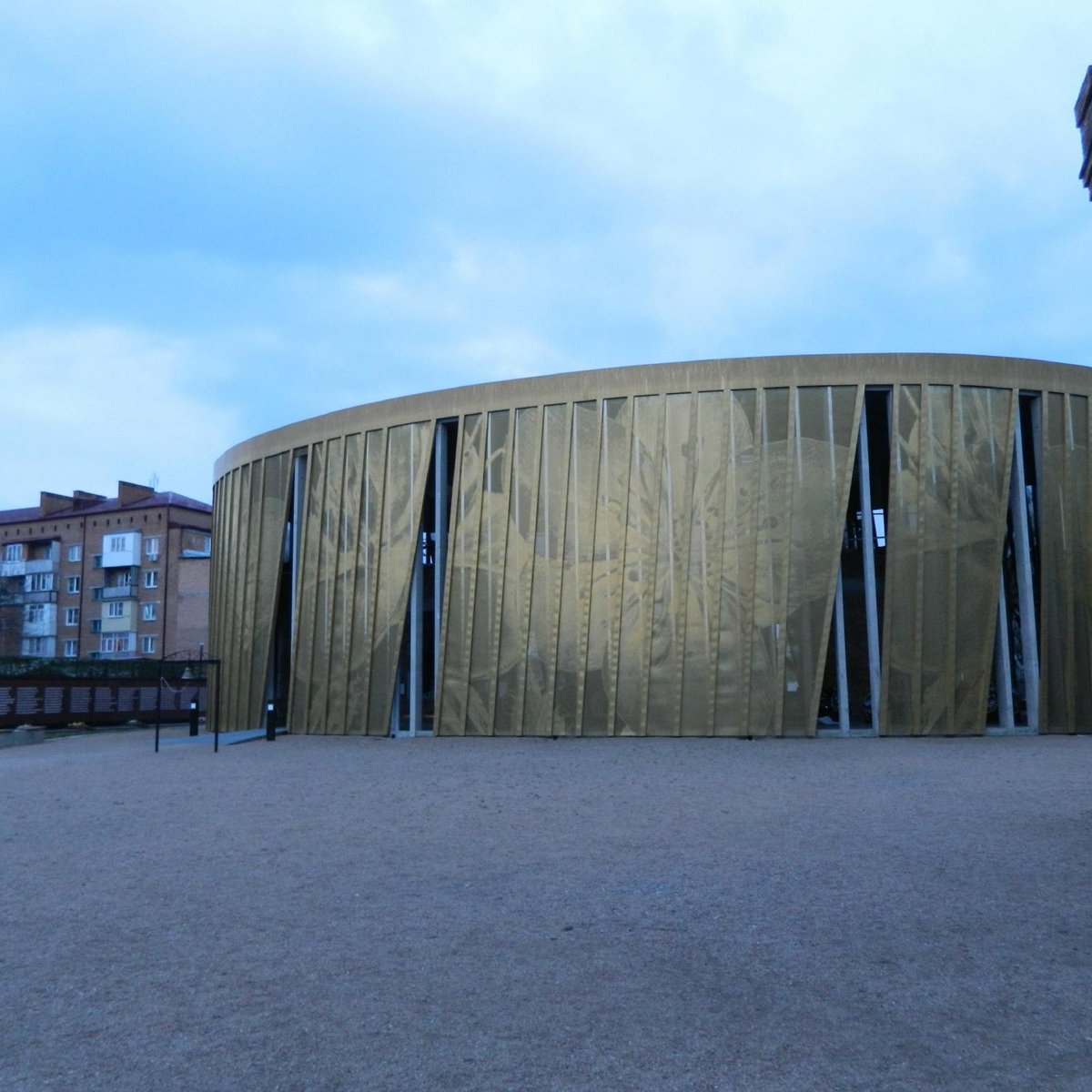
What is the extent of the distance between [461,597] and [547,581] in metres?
2.24

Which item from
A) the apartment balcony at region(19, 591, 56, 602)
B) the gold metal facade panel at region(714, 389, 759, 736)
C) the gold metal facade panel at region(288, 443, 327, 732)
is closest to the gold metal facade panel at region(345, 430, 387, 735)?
the gold metal facade panel at region(288, 443, 327, 732)

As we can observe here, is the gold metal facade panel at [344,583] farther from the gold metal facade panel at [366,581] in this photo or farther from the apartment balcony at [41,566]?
the apartment balcony at [41,566]

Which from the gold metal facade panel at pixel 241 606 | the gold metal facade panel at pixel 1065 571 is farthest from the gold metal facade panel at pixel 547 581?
the gold metal facade panel at pixel 1065 571

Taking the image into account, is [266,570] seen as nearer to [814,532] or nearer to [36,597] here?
[814,532]

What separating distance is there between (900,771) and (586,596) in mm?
9798

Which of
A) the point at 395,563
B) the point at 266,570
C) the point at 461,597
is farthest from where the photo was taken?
the point at 266,570

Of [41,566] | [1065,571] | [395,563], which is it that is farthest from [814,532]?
[41,566]

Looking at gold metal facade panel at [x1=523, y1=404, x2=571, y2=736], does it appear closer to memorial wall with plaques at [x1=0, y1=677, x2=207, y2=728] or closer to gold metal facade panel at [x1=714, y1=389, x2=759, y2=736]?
gold metal facade panel at [x1=714, y1=389, x2=759, y2=736]

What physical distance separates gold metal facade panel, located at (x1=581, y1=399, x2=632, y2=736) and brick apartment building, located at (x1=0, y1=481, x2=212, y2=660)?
38133 millimetres

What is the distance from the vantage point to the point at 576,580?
24.2m

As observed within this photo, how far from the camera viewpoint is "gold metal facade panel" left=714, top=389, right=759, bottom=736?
23.0 m

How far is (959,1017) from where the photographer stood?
15.3 ft

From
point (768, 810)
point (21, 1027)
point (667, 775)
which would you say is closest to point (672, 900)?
point (21, 1027)

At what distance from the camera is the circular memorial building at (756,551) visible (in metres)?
23.0
